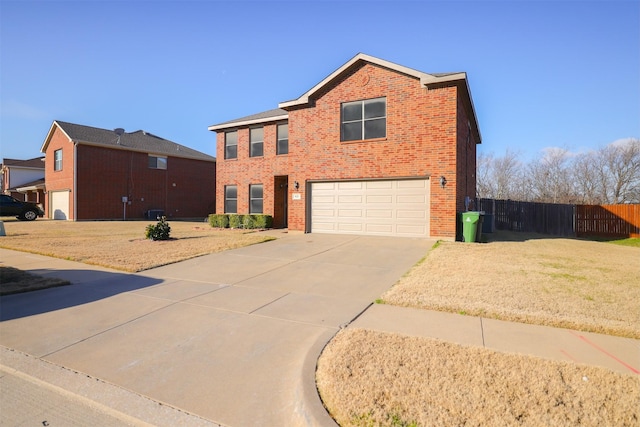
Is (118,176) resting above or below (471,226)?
above

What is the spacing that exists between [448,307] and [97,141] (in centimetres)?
2845

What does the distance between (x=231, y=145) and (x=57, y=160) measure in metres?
17.7

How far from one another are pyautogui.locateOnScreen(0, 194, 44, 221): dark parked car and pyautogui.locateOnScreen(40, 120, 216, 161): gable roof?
573 cm

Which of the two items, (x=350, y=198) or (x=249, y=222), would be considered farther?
(x=249, y=222)

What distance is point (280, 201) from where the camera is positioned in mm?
17797

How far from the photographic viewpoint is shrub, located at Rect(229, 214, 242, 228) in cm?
1772

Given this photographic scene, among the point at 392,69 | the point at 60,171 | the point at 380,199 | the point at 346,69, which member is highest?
the point at 346,69

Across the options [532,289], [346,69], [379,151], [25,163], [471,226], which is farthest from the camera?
[25,163]

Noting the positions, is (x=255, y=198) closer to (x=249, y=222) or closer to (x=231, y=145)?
(x=249, y=222)

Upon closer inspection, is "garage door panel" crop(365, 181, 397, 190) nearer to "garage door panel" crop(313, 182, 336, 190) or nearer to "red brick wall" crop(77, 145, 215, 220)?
"garage door panel" crop(313, 182, 336, 190)

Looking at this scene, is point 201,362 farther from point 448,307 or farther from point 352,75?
point 352,75

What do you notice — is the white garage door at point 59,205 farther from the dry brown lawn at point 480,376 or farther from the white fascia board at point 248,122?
the dry brown lawn at point 480,376

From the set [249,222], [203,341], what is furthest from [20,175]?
[203,341]

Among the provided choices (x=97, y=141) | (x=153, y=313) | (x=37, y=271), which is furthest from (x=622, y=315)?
(x=97, y=141)
